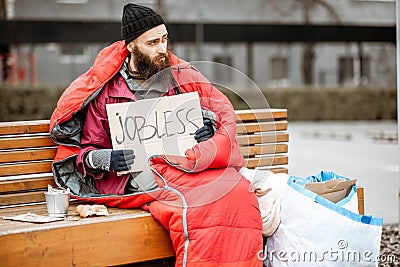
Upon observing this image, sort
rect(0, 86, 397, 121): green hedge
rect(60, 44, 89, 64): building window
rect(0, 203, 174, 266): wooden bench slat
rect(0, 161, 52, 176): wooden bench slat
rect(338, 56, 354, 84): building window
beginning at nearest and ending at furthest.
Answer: rect(0, 203, 174, 266): wooden bench slat
rect(0, 161, 52, 176): wooden bench slat
rect(0, 86, 397, 121): green hedge
rect(60, 44, 89, 64): building window
rect(338, 56, 354, 84): building window

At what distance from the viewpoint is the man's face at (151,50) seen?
3.20 metres

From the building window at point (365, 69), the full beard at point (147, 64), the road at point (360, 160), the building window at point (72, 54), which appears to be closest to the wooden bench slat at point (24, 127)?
the full beard at point (147, 64)

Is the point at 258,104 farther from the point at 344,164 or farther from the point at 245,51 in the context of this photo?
the point at 245,51

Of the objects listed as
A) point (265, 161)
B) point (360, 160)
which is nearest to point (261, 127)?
point (265, 161)

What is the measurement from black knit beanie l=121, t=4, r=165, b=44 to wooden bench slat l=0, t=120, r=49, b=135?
61 centimetres

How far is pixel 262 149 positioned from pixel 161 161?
2.99 feet

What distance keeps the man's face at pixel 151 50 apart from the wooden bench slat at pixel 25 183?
705 millimetres

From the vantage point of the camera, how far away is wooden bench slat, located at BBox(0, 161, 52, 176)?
3295 millimetres

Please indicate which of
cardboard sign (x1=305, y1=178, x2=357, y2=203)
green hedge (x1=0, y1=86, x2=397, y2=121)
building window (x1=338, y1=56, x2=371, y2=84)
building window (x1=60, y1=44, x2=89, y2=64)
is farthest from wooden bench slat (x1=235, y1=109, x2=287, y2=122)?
building window (x1=338, y1=56, x2=371, y2=84)

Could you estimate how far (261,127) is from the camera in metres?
3.92

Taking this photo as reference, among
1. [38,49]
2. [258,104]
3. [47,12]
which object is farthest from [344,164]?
[38,49]

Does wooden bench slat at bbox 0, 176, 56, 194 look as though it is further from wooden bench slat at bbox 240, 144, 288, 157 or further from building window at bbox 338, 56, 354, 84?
building window at bbox 338, 56, 354, 84

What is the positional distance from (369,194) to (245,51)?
50.3 feet

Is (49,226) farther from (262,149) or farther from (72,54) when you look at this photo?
(72,54)
